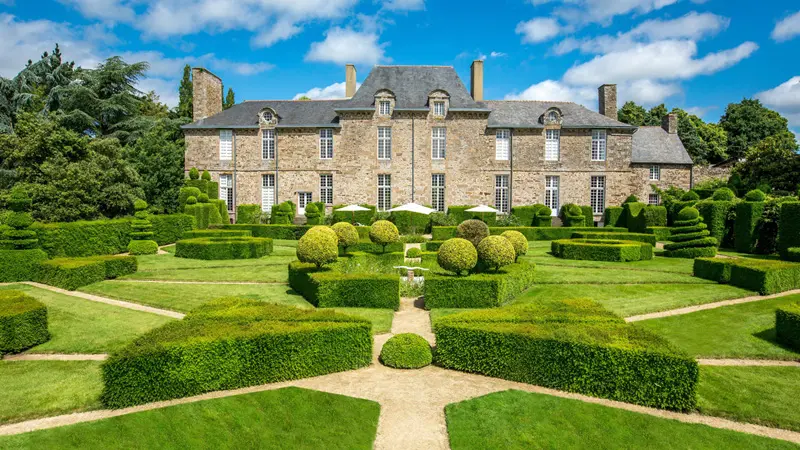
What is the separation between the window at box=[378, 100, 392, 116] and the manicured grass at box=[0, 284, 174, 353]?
2367 cm

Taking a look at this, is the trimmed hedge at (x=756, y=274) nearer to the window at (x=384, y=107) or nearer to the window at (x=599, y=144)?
the window at (x=599, y=144)

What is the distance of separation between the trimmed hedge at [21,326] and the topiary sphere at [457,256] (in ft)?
31.8

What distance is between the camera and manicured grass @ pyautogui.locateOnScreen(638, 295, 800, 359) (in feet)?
30.7

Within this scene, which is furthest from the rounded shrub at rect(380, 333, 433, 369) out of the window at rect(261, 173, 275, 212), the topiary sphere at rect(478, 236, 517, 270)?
the window at rect(261, 173, 275, 212)

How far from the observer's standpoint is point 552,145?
3388cm

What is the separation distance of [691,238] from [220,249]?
843 inches

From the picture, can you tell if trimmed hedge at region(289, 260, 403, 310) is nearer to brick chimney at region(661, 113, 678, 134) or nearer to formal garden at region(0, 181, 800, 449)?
formal garden at region(0, 181, 800, 449)

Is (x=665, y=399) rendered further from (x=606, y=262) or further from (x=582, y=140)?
(x=582, y=140)

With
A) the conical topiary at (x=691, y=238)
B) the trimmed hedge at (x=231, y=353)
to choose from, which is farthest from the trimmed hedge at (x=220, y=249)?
the conical topiary at (x=691, y=238)

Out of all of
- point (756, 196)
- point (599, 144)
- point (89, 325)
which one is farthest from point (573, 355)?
point (599, 144)

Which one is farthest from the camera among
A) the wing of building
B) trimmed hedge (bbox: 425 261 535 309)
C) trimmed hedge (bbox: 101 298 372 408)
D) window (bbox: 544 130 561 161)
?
window (bbox: 544 130 561 161)

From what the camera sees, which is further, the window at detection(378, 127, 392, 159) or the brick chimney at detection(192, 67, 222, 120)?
the brick chimney at detection(192, 67, 222, 120)

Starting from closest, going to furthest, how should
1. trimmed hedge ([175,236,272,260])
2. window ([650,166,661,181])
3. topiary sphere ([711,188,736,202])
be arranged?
1. trimmed hedge ([175,236,272,260])
2. topiary sphere ([711,188,736,202])
3. window ([650,166,661,181])

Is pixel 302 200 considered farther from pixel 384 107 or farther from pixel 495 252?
pixel 495 252
